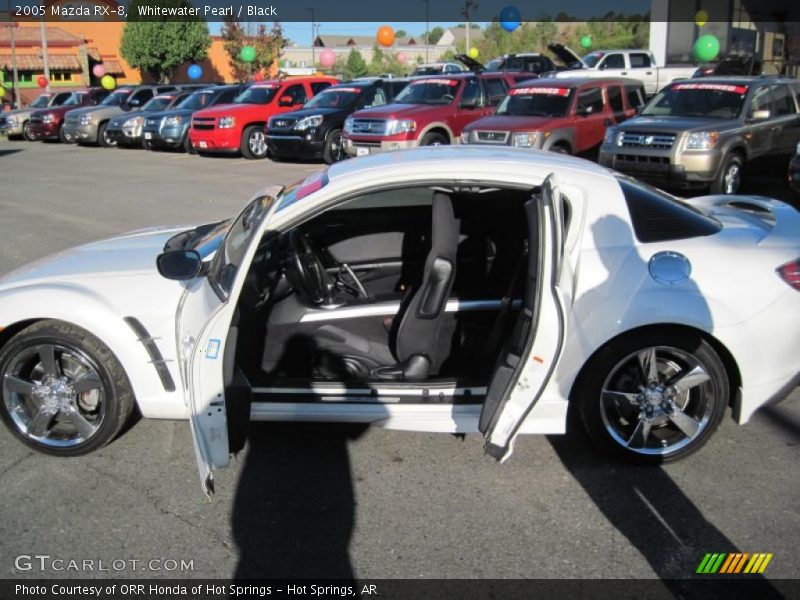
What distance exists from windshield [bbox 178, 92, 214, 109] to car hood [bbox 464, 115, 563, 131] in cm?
1070

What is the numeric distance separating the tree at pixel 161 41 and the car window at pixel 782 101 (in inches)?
1662

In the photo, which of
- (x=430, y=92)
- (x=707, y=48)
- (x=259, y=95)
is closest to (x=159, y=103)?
(x=259, y=95)

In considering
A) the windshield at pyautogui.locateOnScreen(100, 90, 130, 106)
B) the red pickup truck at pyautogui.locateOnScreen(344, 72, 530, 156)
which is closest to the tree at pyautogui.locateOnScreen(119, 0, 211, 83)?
the windshield at pyautogui.locateOnScreen(100, 90, 130, 106)

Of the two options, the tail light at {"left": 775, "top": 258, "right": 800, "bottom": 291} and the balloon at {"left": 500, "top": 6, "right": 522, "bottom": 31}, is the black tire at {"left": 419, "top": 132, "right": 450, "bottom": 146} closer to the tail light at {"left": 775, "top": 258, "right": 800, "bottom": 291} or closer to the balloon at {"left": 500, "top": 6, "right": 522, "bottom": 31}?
the tail light at {"left": 775, "top": 258, "right": 800, "bottom": 291}

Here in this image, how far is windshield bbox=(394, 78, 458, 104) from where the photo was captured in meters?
15.5

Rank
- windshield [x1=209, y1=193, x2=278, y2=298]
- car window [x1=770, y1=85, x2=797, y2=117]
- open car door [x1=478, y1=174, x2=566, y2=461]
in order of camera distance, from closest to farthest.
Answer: open car door [x1=478, y1=174, x2=566, y2=461]
windshield [x1=209, y1=193, x2=278, y2=298]
car window [x1=770, y1=85, x2=797, y2=117]

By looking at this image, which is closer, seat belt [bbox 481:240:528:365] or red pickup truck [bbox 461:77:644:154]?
seat belt [bbox 481:240:528:365]

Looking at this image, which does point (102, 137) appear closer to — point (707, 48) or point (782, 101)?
point (782, 101)

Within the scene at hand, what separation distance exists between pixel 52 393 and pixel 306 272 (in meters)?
1.45

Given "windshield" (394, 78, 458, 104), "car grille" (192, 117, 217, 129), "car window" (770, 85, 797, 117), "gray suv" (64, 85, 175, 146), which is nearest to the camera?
"car window" (770, 85, 797, 117)

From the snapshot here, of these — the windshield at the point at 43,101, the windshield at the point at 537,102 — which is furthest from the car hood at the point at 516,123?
the windshield at the point at 43,101

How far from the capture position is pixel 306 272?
13.9 ft

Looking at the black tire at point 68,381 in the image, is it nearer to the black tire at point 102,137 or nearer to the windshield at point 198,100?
the windshield at point 198,100

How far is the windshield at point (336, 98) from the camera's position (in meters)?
17.2
